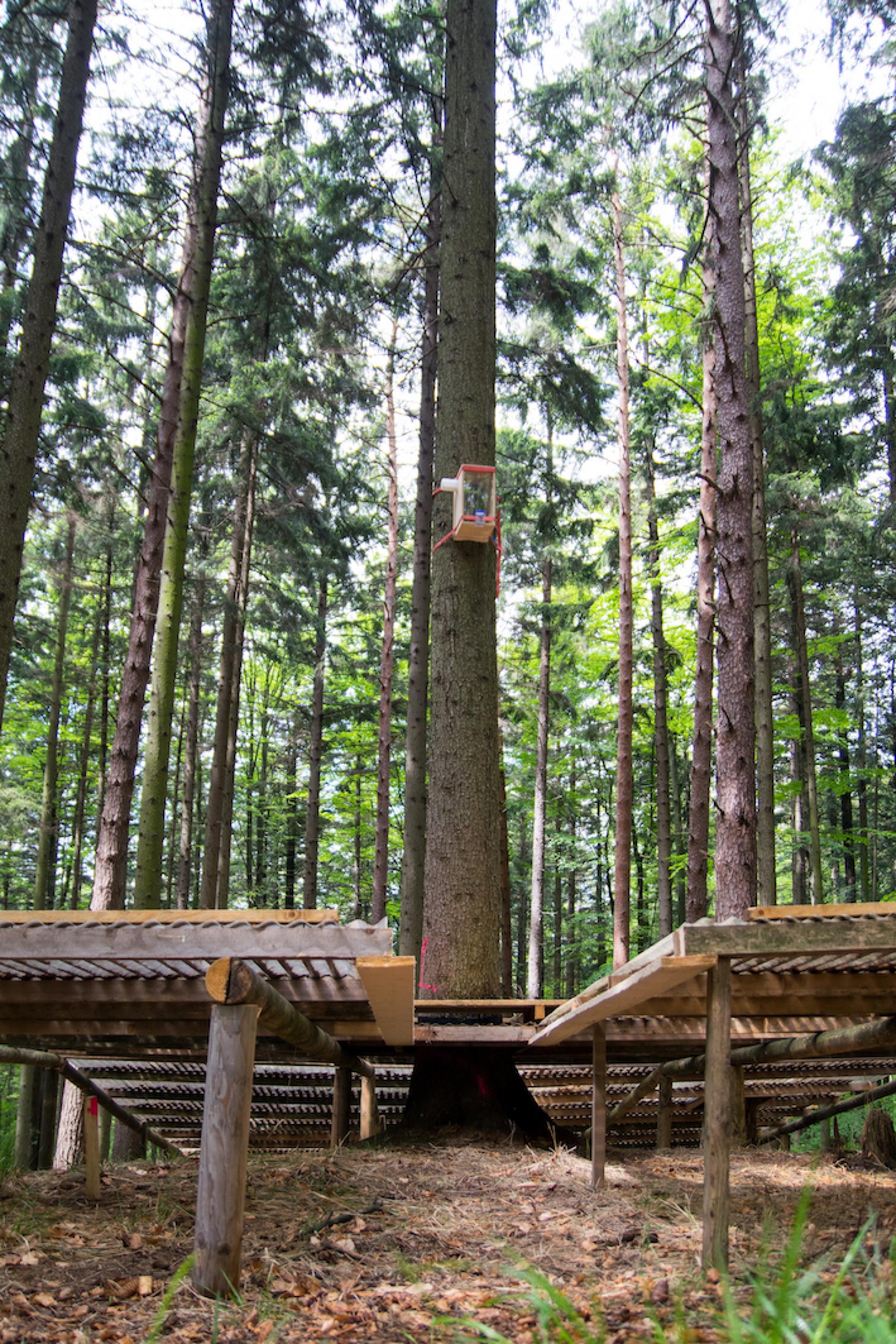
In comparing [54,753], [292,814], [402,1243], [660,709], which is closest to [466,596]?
[402,1243]

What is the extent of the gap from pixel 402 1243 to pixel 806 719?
1375 cm

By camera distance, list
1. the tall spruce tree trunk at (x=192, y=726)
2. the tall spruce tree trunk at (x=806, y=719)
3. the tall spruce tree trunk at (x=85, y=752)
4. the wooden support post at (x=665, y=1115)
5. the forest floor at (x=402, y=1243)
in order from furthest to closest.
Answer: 1. the tall spruce tree trunk at (x=85, y=752)
2. the tall spruce tree trunk at (x=192, y=726)
3. the tall spruce tree trunk at (x=806, y=719)
4. the wooden support post at (x=665, y=1115)
5. the forest floor at (x=402, y=1243)

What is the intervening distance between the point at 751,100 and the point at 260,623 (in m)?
12.0

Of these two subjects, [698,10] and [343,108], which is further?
[343,108]

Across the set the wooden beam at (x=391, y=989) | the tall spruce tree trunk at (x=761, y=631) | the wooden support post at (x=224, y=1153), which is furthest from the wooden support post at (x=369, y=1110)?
the tall spruce tree trunk at (x=761, y=631)

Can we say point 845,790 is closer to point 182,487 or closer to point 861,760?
point 861,760

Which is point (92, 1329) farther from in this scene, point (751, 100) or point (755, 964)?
point (751, 100)

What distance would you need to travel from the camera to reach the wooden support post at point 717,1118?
348 cm

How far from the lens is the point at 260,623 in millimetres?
19219

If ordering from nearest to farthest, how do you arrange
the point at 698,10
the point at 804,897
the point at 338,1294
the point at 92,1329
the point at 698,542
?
the point at 92,1329 < the point at 338,1294 < the point at 698,10 < the point at 698,542 < the point at 804,897

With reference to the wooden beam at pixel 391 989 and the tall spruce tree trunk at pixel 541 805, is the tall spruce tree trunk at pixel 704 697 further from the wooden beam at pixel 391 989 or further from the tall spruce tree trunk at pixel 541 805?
the wooden beam at pixel 391 989

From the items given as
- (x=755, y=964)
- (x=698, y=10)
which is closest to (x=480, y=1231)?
(x=755, y=964)

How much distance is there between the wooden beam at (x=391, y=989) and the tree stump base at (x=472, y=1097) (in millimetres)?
1555

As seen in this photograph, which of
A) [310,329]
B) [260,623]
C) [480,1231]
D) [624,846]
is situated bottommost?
[480,1231]
